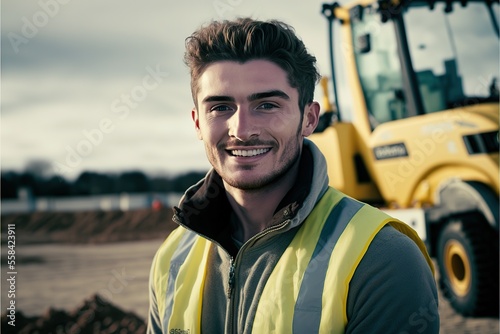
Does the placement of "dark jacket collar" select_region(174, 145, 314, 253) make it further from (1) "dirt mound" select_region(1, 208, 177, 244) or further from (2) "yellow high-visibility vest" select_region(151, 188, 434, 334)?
(1) "dirt mound" select_region(1, 208, 177, 244)

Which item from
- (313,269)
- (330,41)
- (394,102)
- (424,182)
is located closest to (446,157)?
(424,182)

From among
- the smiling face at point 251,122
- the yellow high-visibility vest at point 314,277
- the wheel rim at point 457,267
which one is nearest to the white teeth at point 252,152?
the smiling face at point 251,122

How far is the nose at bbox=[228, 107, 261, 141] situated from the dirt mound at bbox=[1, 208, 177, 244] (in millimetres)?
19543

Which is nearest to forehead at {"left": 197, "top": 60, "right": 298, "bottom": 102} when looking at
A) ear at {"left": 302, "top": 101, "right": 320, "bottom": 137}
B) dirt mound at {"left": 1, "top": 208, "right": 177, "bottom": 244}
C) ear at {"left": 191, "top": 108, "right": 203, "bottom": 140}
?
ear at {"left": 302, "top": 101, "right": 320, "bottom": 137}

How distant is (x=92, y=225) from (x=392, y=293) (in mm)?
24894

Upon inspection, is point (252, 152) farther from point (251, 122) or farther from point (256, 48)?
point (256, 48)

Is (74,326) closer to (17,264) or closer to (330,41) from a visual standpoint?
(330,41)

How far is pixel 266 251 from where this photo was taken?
6.42 ft

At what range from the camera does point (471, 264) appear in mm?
5699

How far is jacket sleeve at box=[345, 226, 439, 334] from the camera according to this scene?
64.9 inches

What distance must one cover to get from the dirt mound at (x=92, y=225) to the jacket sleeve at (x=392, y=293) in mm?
19843

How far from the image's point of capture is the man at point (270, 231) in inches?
66.8

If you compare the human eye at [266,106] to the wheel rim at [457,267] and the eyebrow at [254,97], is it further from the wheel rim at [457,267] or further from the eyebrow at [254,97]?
the wheel rim at [457,267]

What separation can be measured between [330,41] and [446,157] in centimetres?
227
